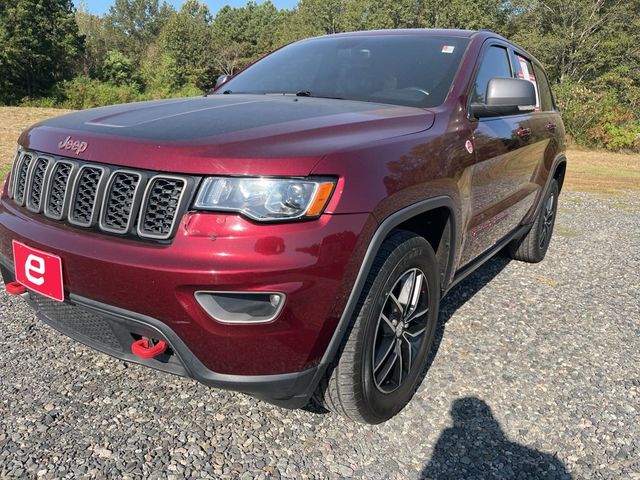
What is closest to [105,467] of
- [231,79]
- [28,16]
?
[231,79]

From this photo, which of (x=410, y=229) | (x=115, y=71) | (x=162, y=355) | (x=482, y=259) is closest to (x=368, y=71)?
(x=410, y=229)

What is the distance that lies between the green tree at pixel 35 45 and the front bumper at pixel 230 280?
39.3m

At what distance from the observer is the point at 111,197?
1.83 meters

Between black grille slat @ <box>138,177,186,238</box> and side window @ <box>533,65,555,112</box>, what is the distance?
12.4ft

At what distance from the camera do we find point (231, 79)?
3.59 meters

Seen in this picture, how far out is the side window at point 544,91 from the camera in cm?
457

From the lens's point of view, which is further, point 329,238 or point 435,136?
point 435,136

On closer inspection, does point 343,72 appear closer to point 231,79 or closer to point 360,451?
point 231,79

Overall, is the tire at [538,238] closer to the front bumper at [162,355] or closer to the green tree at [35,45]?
the front bumper at [162,355]

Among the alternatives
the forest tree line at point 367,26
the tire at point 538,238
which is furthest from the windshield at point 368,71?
the forest tree line at point 367,26

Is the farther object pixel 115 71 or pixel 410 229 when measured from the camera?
pixel 115 71

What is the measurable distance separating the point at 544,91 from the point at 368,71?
2.50 meters

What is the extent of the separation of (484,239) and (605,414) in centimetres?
116

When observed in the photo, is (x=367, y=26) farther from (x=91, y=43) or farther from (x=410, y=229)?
(x=410, y=229)
